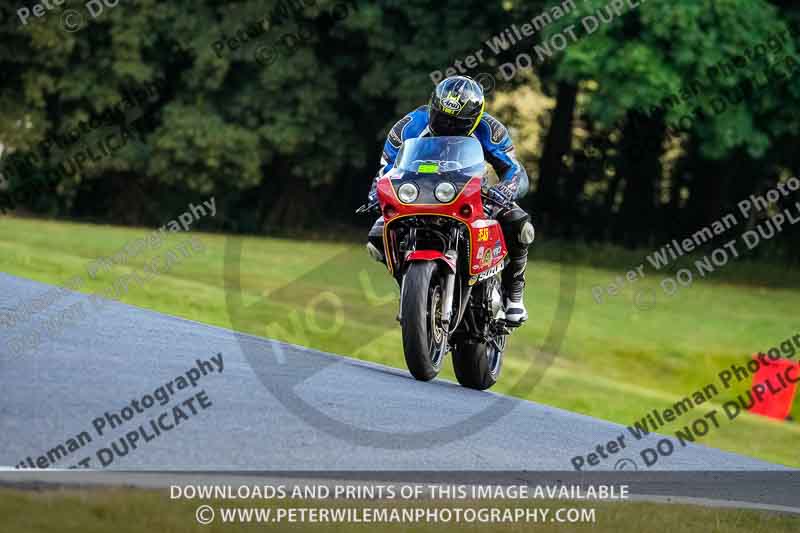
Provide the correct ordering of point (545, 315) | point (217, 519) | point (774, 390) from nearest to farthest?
point (217, 519) → point (774, 390) → point (545, 315)

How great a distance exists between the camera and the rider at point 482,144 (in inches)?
393

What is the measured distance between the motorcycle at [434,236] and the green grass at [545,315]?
1400mm

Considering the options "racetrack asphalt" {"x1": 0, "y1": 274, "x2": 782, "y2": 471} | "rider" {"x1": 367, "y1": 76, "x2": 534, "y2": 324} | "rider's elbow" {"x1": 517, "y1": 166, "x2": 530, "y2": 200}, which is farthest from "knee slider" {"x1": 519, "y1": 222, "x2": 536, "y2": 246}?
"racetrack asphalt" {"x1": 0, "y1": 274, "x2": 782, "y2": 471}

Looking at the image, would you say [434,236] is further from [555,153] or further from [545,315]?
[555,153]

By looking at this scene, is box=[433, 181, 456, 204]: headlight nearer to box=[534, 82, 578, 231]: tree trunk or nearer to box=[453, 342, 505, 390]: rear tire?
box=[453, 342, 505, 390]: rear tire

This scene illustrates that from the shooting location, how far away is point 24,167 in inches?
1400

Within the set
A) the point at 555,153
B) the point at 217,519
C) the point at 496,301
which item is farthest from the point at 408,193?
the point at 555,153

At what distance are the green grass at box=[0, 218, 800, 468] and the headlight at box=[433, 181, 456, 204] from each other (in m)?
2.00

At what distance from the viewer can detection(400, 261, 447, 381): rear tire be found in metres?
9.42

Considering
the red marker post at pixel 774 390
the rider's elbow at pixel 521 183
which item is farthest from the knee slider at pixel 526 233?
the red marker post at pixel 774 390

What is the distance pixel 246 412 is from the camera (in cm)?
879

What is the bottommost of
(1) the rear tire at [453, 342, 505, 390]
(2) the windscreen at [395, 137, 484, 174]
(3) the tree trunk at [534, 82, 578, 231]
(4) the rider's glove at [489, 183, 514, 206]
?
(3) the tree trunk at [534, 82, 578, 231]

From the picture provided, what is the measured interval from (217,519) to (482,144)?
15.6 feet

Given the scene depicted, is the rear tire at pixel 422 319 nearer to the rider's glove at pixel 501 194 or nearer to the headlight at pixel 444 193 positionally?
the headlight at pixel 444 193
